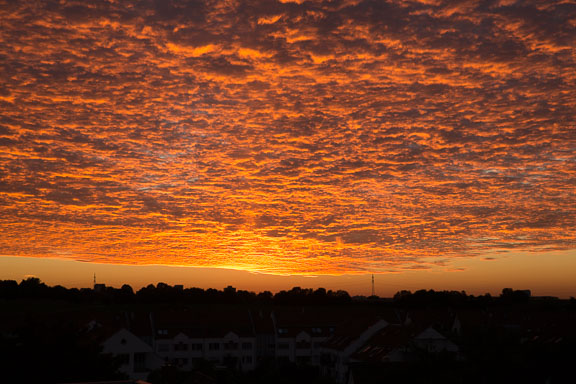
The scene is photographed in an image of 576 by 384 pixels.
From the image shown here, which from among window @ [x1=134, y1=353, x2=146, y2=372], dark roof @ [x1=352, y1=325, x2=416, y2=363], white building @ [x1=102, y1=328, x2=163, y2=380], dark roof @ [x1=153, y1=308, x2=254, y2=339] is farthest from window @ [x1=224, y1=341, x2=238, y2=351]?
dark roof @ [x1=352, y1=325, x2=416, y2=363]

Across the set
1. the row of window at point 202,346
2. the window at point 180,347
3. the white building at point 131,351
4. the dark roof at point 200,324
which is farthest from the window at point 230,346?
the white building at point 131,351

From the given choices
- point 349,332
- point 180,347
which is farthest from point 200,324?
point 349,332

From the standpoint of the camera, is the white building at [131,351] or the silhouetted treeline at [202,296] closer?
the white building at [131,351]

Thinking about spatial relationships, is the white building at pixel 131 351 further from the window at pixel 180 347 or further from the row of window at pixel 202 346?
the window at pixel 180 347

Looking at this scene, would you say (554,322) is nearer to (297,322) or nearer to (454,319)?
(454,319)

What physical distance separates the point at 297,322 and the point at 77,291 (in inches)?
3366

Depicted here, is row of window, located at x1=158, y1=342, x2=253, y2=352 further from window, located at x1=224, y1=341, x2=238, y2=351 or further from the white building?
the white building

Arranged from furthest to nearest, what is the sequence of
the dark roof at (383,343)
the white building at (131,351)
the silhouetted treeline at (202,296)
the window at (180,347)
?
the silhouetted treeline at (202,296) < the window at (180,347) < the white building at (131,351) < the dark roof at (383,343)

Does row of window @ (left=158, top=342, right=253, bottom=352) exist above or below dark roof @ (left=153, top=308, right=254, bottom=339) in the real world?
below

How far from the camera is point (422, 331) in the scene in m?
67.9

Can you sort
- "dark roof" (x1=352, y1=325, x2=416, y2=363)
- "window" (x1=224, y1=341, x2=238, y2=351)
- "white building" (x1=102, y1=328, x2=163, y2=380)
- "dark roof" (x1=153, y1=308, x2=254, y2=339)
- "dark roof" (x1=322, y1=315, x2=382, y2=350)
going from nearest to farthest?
"dark roof" (x1=352, y1=325, x2=416, y2=363), "white building" (x1=102, y1=328, x2=163, y2=380), "dark roof" (x1=322, y1=315, x2=382, y2=350), "dark roof" (x1=153, y1=308, x2=254, y2=339), "window" (x1=224, y1=341, x2=238, y2=351)

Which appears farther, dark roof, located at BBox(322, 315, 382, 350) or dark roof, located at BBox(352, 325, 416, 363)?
dark roof, located at BBox(322, 315, 382, 350)

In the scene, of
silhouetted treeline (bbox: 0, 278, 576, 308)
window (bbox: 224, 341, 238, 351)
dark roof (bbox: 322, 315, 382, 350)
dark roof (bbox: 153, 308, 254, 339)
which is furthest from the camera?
silhouetted treeline (bbox: 0, 278, 576, 308)

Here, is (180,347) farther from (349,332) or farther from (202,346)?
(349,332)
